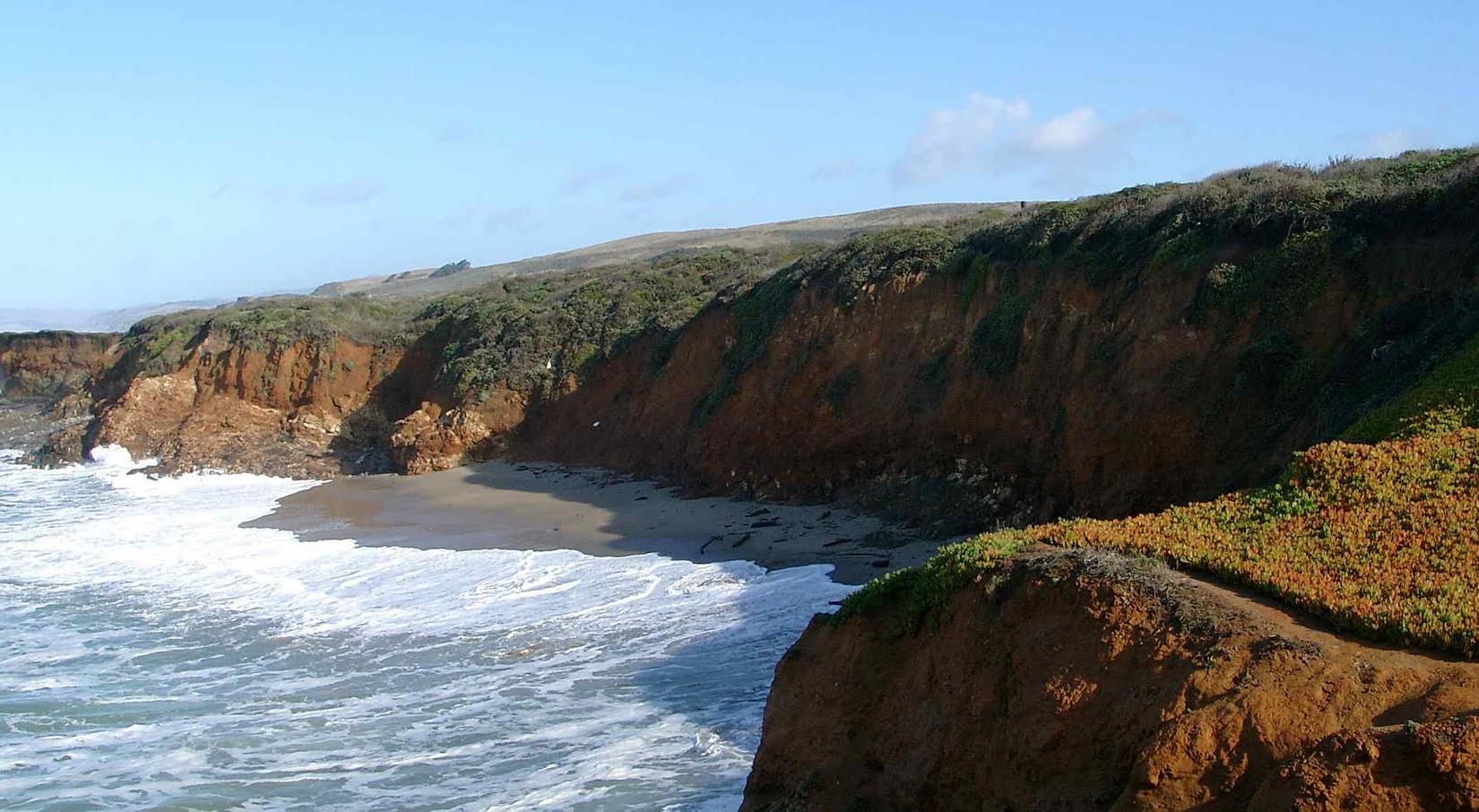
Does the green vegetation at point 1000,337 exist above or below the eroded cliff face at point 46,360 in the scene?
below

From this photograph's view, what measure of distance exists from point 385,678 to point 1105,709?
8.56m

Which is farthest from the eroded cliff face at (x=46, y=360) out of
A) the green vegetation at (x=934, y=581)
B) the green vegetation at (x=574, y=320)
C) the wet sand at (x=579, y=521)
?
the green vegetation at (x=934, y=581)

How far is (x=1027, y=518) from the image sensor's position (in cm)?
1557

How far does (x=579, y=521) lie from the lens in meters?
20.3

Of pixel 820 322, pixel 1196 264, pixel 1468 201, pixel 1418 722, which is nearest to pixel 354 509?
pixel 820 322

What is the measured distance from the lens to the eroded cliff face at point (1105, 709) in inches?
196

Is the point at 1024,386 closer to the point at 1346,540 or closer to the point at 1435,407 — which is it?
the point at 1435,407

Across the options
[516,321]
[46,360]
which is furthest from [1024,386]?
[46,360]

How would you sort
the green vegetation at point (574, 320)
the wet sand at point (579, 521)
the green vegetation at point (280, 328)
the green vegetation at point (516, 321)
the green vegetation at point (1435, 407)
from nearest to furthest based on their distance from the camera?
the green vegetation at point (1435, 407), the wet sand at point (579, 521), the green vegetation at point (574, 320), the green vegetation at point (516, 321), the green vegetation at point (280, 328)

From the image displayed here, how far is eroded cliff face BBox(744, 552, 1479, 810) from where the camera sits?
498cm

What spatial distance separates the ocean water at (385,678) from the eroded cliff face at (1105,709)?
151 cm

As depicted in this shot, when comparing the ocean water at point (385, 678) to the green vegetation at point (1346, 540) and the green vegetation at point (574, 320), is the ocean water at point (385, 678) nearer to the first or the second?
the green vegetation at point (1346, 540)

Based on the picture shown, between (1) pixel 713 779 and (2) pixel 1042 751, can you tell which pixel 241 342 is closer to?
(1) pixel 713 779

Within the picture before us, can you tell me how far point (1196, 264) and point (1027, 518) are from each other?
378cm
